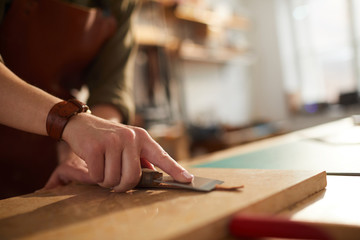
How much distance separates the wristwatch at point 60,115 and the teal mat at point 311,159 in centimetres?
47

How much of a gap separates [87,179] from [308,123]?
15.5 ft

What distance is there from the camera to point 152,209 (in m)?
0.44

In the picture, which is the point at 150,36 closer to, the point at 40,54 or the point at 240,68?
the point at 40,54

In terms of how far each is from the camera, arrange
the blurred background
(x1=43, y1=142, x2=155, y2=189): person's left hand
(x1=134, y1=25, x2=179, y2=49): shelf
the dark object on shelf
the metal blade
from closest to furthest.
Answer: the metal blade
(x1=43, y1=142, x2=155, y2=189): person's left hand
(x1=134, y1=25, x2=179, y2=49): shelf
the blurred background
the dark object on shelf

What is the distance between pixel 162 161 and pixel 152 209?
132 millimetres

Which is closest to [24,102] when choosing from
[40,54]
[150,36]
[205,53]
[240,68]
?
[40,54]

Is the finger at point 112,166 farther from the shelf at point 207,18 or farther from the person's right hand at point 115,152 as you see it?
the shelf at point 207,18

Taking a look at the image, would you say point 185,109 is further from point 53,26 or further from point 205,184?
point 205,184

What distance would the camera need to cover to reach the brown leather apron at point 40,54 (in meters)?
0.99

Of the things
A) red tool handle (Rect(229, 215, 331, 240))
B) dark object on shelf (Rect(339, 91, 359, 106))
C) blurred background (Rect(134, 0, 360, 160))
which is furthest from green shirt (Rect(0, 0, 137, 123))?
dark object on shelf (Rect(339, 91, 359, 106))

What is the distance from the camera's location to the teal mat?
73 centimetres

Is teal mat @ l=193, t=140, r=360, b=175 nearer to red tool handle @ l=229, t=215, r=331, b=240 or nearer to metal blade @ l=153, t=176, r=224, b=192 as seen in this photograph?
metal blade @ l=153, t=176, r=224, b=192

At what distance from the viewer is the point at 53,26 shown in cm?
105

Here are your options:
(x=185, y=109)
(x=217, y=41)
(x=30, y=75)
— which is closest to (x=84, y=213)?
(x=30, y=75)
